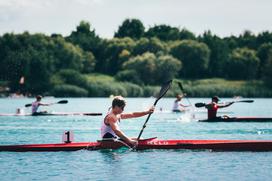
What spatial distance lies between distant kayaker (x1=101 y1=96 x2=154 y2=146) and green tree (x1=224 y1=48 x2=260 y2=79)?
335 ft

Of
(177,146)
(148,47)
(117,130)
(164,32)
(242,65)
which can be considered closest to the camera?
(117,130)

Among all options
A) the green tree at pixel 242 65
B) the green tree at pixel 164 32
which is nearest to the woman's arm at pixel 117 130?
the green tree at pixel 242 65

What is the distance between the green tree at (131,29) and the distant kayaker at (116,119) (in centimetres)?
14616

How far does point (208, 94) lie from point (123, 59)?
33637 mm

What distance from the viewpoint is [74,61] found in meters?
127

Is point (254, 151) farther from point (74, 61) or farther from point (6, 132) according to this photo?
point (74, 61)

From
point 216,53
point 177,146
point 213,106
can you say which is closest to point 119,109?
point 177,146

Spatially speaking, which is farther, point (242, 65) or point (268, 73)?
point (242, 65)

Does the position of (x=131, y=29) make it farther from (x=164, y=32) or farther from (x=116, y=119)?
(x=116, y=119)

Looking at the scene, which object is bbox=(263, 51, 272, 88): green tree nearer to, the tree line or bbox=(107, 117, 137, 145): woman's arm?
the tree line

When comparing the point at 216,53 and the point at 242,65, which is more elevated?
the point at 216,53

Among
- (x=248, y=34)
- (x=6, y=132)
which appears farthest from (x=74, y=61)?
(x=6, y=132)

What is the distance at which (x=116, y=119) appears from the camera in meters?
21.8

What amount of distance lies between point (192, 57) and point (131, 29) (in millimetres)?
40797
